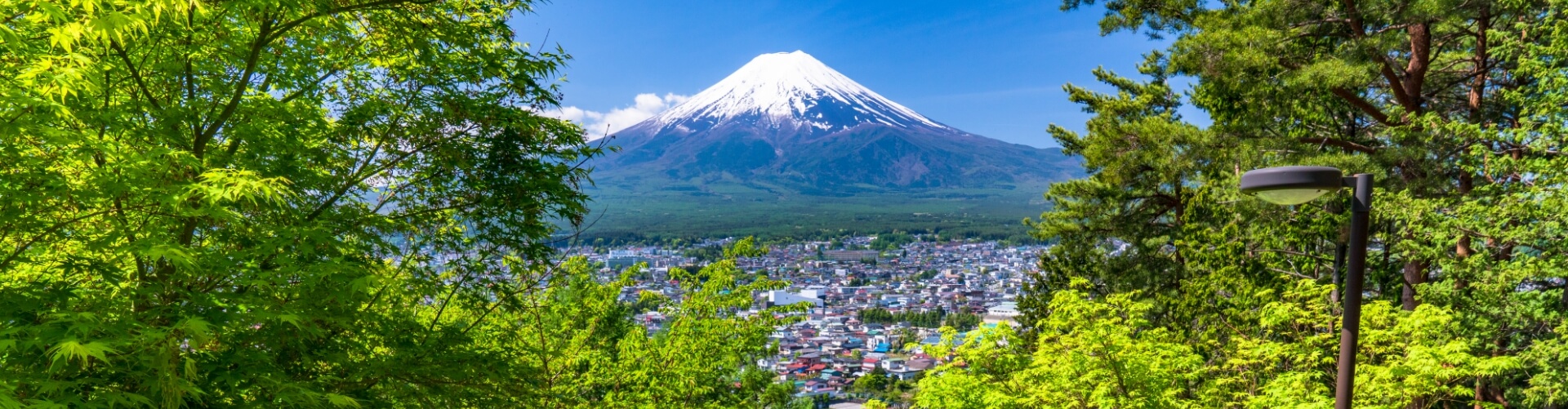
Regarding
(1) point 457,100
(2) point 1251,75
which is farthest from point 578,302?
(2) point 1251,75

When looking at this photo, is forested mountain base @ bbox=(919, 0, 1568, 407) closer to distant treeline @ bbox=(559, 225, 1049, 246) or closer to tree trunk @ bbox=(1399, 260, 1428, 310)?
tree trunk @ bbox=(1399, 260, 1428, 310)

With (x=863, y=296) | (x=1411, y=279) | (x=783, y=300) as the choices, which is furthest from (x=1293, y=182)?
(x=863, y=296)

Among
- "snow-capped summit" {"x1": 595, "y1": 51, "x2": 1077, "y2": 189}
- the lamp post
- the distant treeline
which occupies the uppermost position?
"snow-capped summit" {"x1": 595, "y1": 51, "x2": 1077, "y2": 189}

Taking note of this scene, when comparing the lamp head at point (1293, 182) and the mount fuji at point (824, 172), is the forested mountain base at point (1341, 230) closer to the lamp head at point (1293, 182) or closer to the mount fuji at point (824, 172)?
the lamp head at point (1293, 182)

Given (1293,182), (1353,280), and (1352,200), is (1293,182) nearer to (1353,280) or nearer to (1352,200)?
(1352,200)

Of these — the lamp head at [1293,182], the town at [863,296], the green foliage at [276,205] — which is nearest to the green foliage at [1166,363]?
the town at [863,296]

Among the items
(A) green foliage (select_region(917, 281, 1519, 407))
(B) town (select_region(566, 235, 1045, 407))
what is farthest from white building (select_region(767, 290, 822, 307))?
(A) green foliage (select_region(917, 281, 1519, 407))

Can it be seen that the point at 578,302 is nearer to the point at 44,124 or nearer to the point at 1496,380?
the point at 44,124
